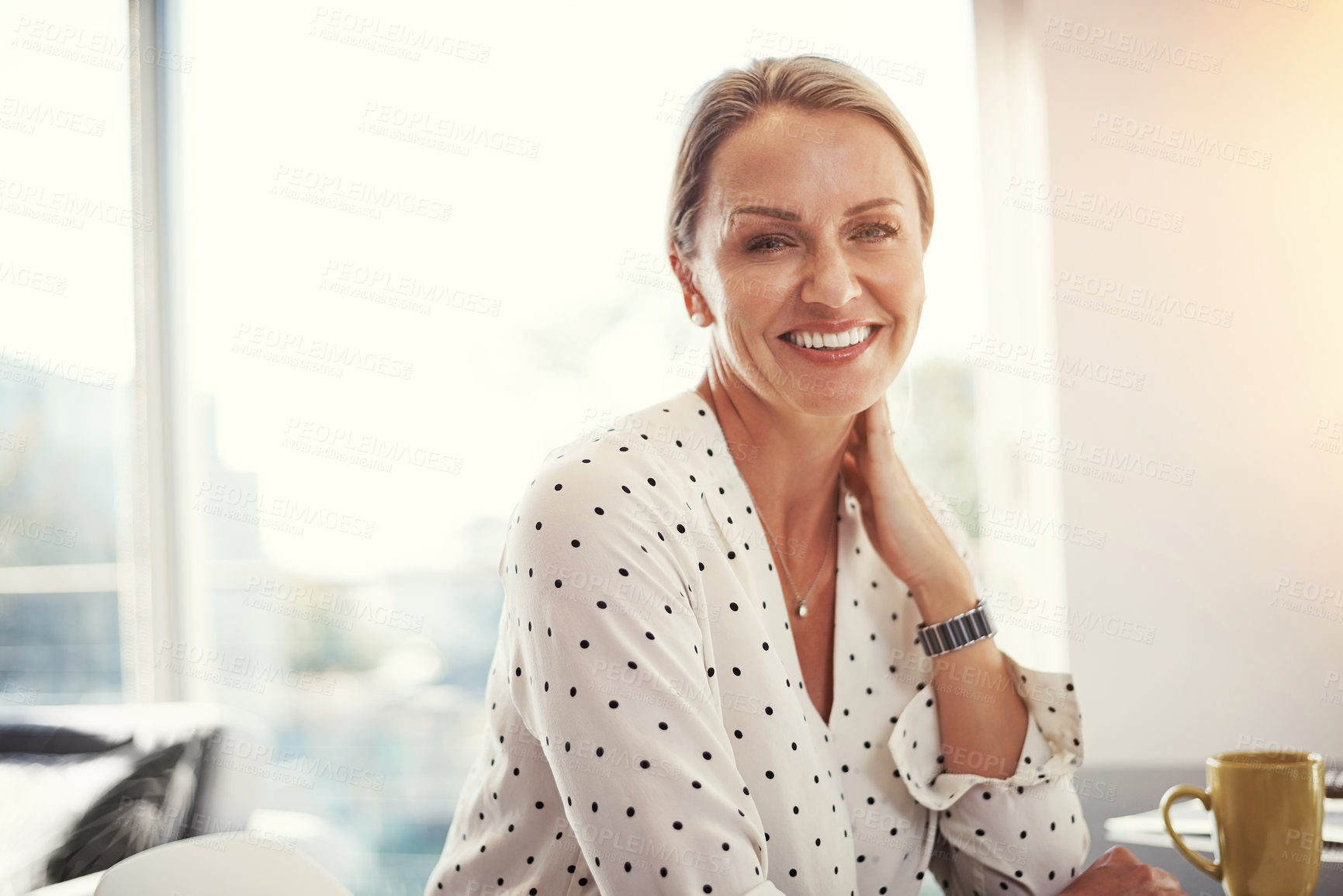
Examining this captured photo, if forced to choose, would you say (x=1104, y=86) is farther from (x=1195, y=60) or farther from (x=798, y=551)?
(x=798, y=551)

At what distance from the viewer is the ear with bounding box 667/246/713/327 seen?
1.22m

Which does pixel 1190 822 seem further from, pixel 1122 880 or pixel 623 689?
pixel 623 689

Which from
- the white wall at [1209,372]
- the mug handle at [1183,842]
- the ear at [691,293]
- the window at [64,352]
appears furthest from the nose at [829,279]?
the window at [64,352]

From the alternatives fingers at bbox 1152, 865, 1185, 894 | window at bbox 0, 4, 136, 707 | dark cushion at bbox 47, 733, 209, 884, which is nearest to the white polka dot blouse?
fingers at bbox 1152, 865, 1185, 894

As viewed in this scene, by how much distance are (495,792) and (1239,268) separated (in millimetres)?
1966

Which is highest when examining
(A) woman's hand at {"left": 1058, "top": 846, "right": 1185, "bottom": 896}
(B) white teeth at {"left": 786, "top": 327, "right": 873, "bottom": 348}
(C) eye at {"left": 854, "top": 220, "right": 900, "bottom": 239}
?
(C) eye at {"left": 854, "top": 220, "right": 900, "bottom": 239}

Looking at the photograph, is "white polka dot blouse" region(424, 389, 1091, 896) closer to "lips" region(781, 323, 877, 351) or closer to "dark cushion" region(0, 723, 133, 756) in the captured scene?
"lips" region(781, 323, 877, 351)

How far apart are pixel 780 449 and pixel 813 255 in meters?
0.24

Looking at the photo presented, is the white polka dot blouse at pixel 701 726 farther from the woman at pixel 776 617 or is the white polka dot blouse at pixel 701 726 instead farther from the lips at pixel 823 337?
the lips at pixel 823 337

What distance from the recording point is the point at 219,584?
9.71 feet

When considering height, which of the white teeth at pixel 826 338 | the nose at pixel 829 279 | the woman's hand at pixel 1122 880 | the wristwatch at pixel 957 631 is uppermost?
the nose at pixel 829 279

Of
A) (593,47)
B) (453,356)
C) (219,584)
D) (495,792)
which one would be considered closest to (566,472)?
(495,792)

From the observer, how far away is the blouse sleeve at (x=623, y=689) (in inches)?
33.0

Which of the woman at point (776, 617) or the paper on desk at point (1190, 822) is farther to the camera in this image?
the paper on desk at point (1190, 822)
